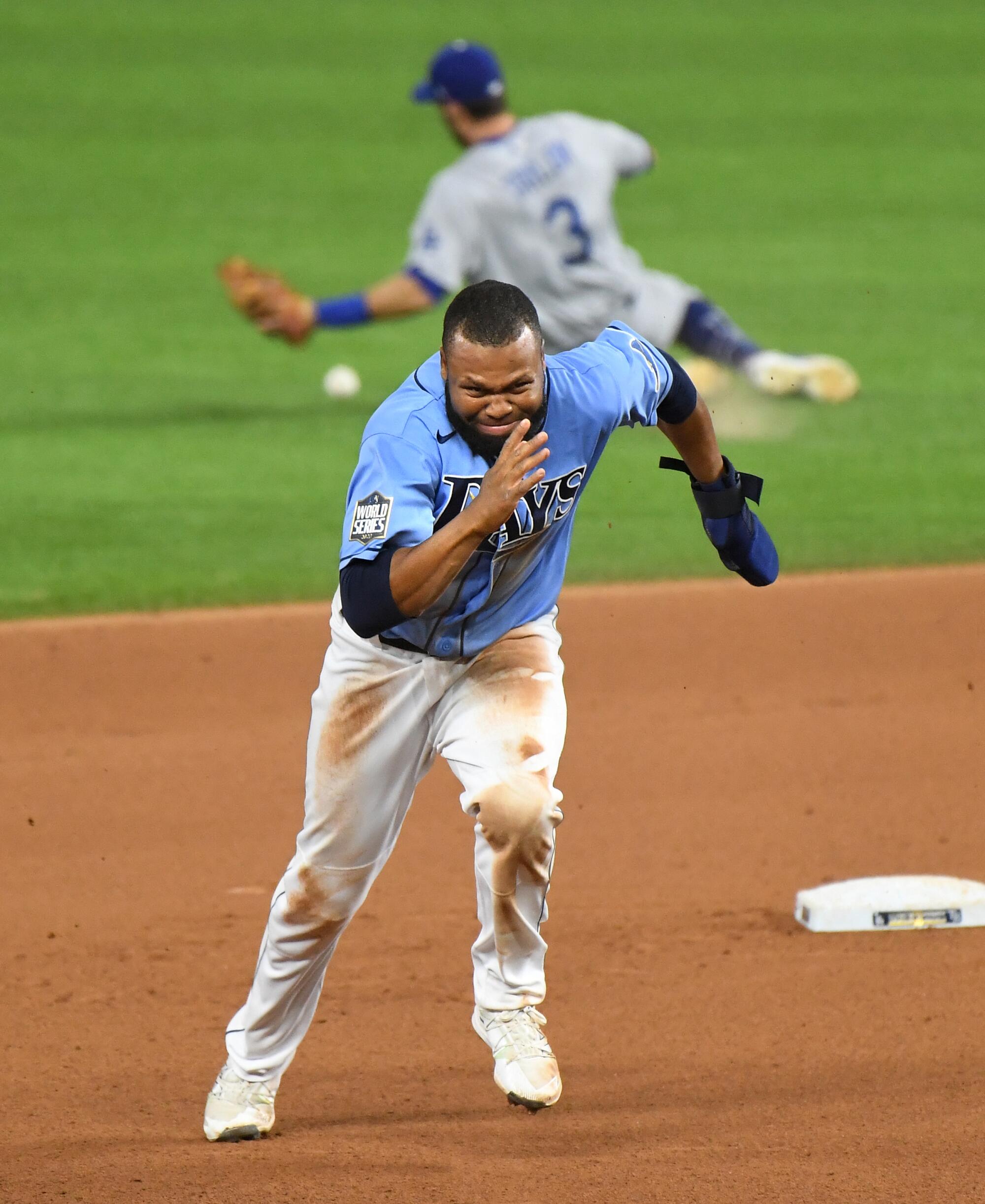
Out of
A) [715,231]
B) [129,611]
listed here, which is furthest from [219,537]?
[715,231]

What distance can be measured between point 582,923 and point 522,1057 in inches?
53.3

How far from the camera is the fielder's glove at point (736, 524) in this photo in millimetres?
4859

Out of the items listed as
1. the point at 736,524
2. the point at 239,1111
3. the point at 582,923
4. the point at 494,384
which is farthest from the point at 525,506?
the point at 582,923

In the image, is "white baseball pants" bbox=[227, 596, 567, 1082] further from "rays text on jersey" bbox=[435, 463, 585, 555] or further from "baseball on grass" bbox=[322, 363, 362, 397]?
"baseball on grass" bbox=[322, 363, 362, 397]

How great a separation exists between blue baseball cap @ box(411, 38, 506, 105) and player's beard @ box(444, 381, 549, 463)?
5.92 metres

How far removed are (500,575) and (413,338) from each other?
10.4 metres

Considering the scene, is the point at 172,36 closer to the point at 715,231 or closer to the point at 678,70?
the point at 678,70

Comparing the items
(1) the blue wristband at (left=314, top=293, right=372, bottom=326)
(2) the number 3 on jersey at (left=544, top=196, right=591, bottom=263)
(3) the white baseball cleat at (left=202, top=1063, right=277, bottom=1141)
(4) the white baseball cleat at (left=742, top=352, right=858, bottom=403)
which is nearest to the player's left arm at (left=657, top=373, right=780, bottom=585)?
(3) the white baseball cleat at (left=202, top=1063, right=277, bottom=1141)

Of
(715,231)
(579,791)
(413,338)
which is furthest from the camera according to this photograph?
(715,231)

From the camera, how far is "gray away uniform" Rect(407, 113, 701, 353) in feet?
34.0

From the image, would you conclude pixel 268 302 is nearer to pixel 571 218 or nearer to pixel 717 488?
pixel 571 218

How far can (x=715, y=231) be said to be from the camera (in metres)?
18.1

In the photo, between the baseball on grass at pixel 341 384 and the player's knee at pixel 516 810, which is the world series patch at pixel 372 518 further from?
the baseball on grass at pixel 341 384

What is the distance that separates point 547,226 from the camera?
10406 millimetres
